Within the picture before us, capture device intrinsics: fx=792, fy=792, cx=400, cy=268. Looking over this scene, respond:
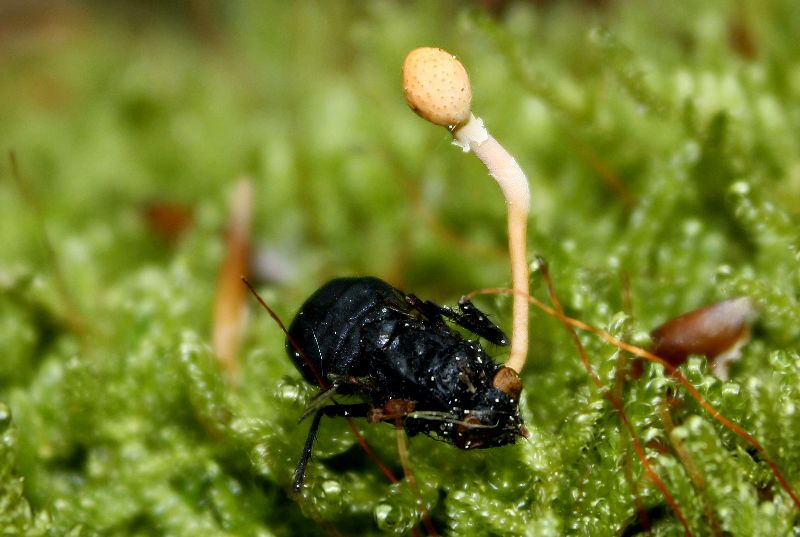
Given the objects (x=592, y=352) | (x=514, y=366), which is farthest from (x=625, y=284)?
(x=514, y=366)

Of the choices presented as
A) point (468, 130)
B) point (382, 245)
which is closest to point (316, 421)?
point (468, 130)

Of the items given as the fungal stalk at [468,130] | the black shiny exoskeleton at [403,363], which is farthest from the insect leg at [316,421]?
the fungal stalk at [468,130]

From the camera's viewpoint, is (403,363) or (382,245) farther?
(382,245)

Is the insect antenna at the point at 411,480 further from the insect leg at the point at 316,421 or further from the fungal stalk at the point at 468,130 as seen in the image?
the fungal stalk at the point at 468,130

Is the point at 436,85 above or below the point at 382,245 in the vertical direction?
below

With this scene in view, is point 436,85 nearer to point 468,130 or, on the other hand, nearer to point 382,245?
point 468,130

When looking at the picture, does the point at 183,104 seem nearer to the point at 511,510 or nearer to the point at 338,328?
the point at 338,328
